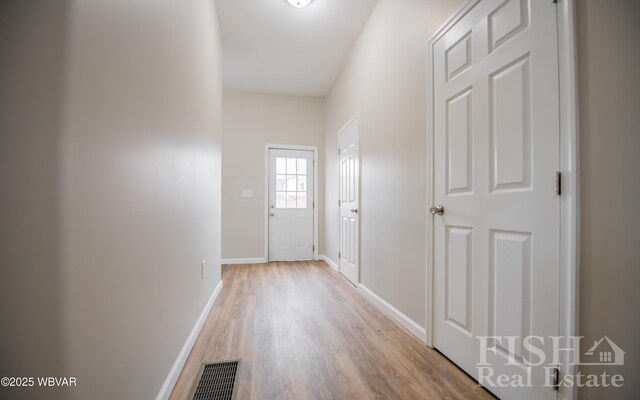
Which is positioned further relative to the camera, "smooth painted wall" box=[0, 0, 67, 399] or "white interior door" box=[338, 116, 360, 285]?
"white interior door" box=[338, 116, 360, 285]

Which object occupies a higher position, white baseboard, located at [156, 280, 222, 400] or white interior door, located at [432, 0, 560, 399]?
white interior door, located at [432, 0, 560, 399]

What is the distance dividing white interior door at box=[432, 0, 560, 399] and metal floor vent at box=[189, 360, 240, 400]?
4.13 ft

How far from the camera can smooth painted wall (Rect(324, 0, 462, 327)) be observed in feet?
6.63

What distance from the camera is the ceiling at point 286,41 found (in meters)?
2.88

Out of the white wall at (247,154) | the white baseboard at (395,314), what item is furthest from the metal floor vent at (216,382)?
the white wall at (247,154)

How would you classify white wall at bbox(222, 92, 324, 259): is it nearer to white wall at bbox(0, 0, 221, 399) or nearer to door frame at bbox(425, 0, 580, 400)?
white wall at bbox(0, 0, 221, 399)

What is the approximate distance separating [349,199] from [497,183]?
2.33 m

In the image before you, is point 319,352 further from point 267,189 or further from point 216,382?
point 267,189

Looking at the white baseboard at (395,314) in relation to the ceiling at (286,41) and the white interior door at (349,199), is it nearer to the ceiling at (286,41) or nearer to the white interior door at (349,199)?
the white interior door at (349,199)

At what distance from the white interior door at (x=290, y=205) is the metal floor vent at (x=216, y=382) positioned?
324 cm

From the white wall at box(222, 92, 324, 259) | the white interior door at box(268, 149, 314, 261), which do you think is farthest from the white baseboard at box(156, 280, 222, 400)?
the white interior door at box(268, 149, 314, 261)

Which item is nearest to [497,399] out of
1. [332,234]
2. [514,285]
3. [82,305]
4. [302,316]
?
[514,285]

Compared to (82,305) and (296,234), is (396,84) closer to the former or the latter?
(82,305)

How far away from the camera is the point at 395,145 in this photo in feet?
7.89
